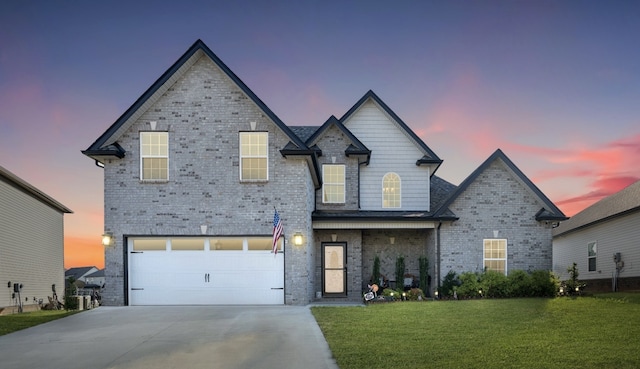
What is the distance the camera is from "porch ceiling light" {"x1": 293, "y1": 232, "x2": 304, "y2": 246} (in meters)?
18.2

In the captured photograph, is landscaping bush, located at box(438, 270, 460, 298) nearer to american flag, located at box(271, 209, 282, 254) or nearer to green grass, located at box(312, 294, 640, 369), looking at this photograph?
green grass, located at box(312, 294, 640, 369)

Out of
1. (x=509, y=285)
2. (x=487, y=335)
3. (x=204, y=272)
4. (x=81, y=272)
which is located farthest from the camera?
(x=81, y=272)

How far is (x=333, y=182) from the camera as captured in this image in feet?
77.7

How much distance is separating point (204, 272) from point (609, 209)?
72.6 ft

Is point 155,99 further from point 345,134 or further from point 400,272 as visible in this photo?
point 400,272

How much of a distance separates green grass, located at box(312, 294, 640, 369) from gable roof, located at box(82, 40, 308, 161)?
7137mm

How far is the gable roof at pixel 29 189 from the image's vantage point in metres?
24.9

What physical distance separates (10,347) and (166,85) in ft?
33.2

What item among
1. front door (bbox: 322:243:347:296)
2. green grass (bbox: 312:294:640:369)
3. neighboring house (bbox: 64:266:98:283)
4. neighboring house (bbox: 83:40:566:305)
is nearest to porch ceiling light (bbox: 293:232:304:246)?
neighboring house (bbox: 83:40:566:305)

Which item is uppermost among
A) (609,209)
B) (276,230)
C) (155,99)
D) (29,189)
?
(155,99)

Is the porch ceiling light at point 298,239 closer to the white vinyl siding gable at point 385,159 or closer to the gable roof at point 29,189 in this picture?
the white vinyl siding gable at point 385,159

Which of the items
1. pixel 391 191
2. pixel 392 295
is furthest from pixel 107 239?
pixel 391 191

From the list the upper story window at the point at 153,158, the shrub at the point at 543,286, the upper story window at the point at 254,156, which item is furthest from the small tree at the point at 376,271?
the upper story window at the point at 153,158

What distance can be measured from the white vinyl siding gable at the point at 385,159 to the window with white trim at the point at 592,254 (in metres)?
12.0
